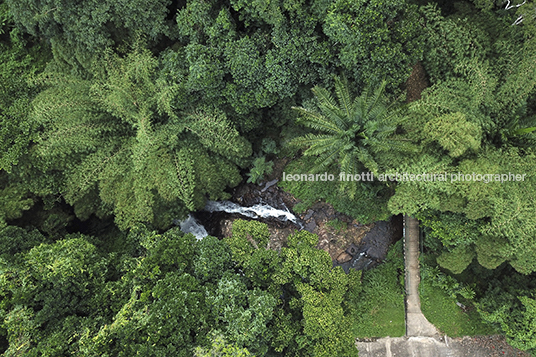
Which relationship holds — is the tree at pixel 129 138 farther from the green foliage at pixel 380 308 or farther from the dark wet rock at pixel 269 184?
the green foliage at pixel 380 308

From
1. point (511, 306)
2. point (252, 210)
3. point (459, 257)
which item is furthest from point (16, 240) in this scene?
point (511, 306)

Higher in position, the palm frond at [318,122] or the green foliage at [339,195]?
the palm frond at [318,122]

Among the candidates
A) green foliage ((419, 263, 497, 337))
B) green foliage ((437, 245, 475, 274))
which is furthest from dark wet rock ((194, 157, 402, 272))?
green foliage ((437, 245, 475, 274))

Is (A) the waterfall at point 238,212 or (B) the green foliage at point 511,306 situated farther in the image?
(A) the waterfall at point 238,212

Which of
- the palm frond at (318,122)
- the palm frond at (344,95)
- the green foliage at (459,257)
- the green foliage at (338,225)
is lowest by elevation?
the green foliage at (459,257)

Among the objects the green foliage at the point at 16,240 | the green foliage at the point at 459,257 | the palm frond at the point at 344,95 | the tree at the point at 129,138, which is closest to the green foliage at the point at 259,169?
the tree at the point at 129,138

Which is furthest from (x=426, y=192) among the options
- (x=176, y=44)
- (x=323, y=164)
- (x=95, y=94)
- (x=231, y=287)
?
(x=95, y=94)

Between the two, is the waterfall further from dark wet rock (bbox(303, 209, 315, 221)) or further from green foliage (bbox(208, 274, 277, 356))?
green foliage (bbox(208, 274, 277, 356))

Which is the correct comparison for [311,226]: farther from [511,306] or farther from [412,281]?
[511,306]
